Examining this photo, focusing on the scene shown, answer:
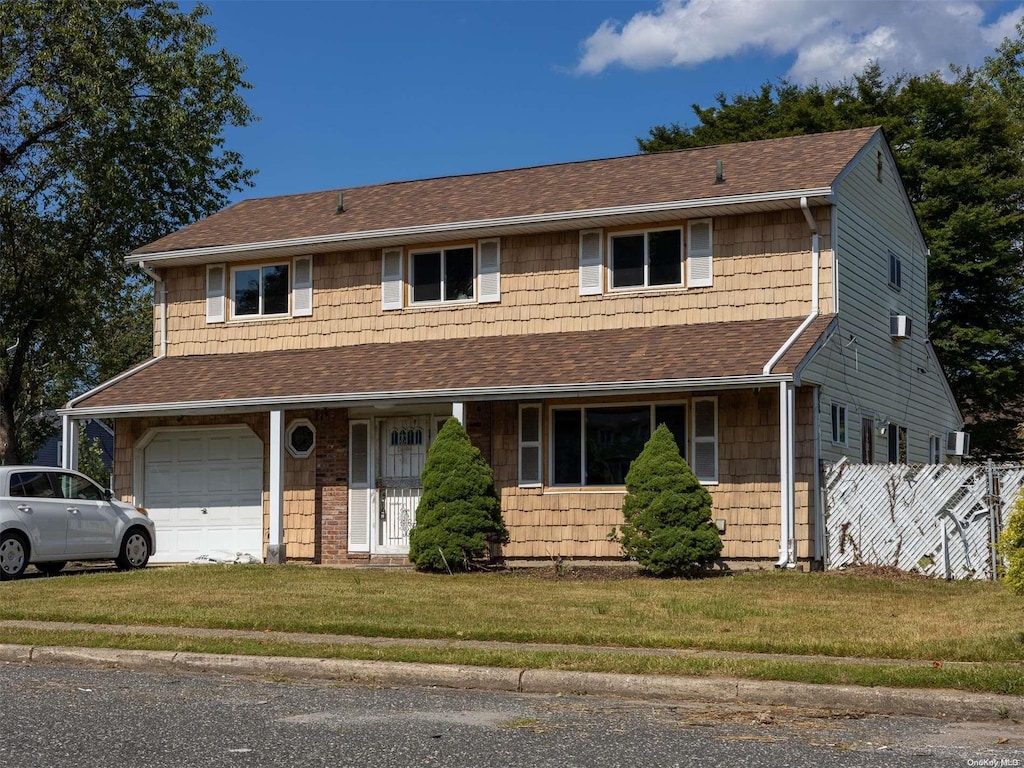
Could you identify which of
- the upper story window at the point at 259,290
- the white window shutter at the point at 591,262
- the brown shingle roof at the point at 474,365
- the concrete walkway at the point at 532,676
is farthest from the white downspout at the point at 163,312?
the concrete walkway at the point at 532,676

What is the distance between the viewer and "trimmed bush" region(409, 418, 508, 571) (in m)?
19.4

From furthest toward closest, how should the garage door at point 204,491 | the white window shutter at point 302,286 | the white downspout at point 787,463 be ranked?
1. the white window shutter at point 302,286
2. the garage door at point 204,491
3. the white downspout at point 787,463

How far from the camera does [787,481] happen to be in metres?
18.7

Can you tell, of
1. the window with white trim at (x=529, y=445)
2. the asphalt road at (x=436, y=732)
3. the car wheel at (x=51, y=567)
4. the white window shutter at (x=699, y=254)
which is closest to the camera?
the asphalt road at (x=436, y=732)

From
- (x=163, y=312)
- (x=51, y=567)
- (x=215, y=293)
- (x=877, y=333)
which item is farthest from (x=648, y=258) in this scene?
(x=51, y=567)

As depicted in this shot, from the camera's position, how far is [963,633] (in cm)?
1182

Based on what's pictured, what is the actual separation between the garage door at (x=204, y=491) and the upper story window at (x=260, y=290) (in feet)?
8.60

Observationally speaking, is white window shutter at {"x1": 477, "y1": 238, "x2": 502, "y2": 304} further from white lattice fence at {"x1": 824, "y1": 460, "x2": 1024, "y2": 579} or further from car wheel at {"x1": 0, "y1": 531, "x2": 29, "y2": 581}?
car wheel at {"x1": 0, "y1": 531, "x2": 29, "y2": 581}

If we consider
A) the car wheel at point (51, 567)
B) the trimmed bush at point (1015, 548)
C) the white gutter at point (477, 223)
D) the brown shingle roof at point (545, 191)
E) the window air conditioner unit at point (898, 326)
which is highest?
the brown shingle roof at point (545, 191)

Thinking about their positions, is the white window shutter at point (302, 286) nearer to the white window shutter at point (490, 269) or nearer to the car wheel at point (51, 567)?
the white window shutter at point (490, 269)

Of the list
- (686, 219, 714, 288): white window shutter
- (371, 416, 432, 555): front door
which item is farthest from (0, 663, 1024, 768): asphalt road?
(686, 219, 714, 288): white window shutter

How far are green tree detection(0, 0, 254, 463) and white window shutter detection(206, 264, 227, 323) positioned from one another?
801cm

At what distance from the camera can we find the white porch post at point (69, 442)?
22625 millimetres

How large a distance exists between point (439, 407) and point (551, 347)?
2.09 metres
